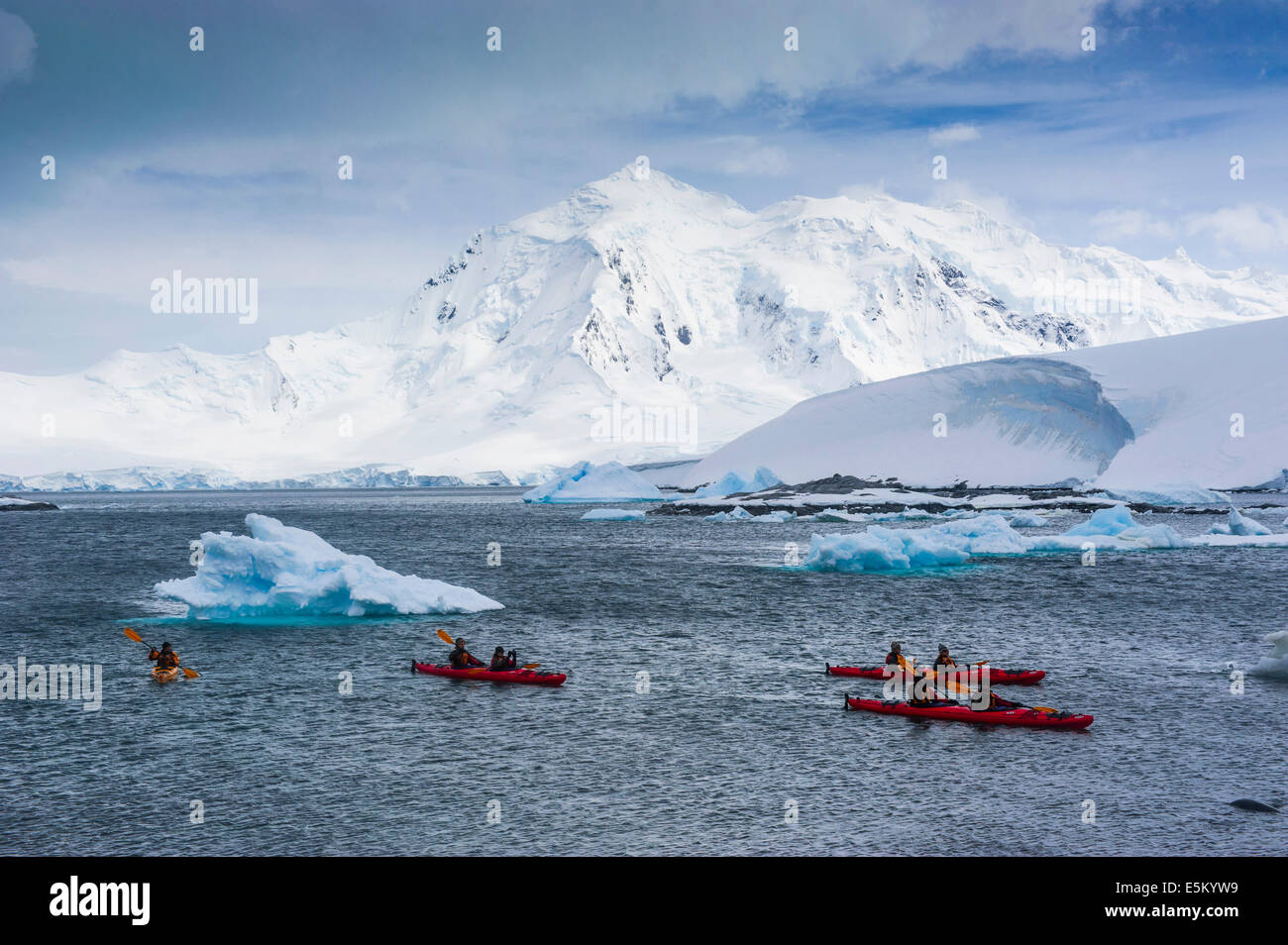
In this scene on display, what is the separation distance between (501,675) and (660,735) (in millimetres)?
7430

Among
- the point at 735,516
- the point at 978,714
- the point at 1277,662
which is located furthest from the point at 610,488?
the point at 978,714

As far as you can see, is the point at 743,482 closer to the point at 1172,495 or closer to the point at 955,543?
the point at 1172,495

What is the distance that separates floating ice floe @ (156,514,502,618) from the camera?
40.7 metres

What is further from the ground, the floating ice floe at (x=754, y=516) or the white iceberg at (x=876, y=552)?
the floating ice floe at (x=754, y=516)

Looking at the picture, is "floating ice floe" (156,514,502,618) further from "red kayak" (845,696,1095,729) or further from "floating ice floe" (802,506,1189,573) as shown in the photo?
"floating ice floe" (802,506,1189,573)

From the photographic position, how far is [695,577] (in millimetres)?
56781

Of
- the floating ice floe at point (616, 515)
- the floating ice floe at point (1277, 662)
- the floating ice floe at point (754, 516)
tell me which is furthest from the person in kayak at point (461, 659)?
the floating ice floe at point (616, 515)

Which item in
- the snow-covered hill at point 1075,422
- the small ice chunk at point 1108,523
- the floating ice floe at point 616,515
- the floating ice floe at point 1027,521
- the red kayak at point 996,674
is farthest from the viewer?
the floating ice floe at point 616,515

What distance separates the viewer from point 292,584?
1612 inches

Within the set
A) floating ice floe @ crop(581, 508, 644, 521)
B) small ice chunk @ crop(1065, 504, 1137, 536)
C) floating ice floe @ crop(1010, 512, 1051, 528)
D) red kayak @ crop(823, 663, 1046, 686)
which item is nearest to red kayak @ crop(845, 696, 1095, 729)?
red kayak @ crop(823, 663, 1046, 686)

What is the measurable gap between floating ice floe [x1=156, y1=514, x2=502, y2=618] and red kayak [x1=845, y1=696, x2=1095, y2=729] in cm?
1922

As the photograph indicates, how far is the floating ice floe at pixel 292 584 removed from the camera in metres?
40.7

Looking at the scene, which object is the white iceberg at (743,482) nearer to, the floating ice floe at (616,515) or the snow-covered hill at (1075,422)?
the snow-covered hill at (1075,422)

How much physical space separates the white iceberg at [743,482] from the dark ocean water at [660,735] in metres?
75.6
